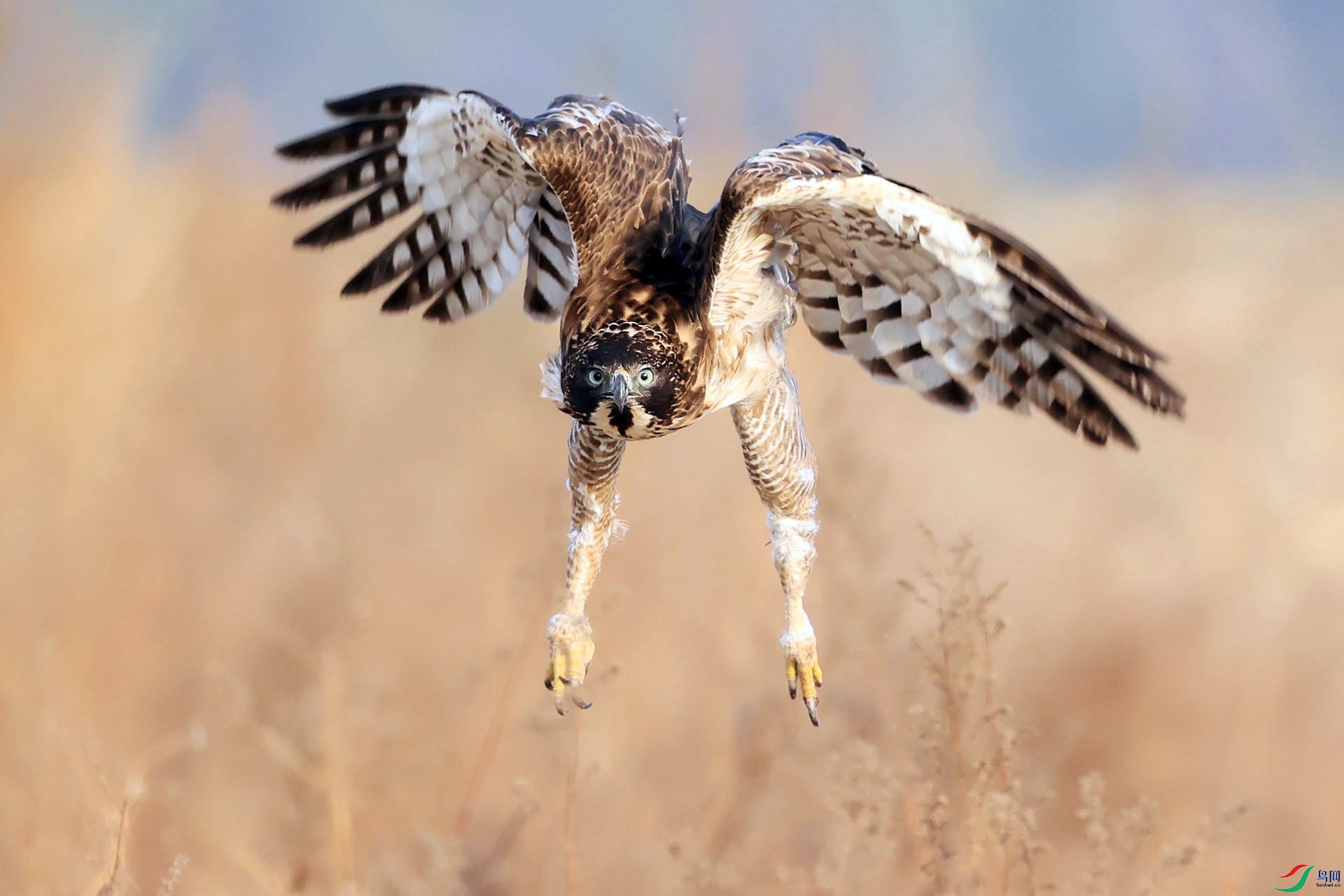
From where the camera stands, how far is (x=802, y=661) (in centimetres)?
247

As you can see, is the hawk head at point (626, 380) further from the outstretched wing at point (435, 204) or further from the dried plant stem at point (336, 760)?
the dried plant stem at point (336, 760)

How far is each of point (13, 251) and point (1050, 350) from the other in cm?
399

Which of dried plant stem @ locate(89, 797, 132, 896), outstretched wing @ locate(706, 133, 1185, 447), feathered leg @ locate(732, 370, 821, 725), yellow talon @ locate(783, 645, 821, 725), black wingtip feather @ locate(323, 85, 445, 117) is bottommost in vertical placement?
dried plant stem @ locate(89, 797, 132, 896)

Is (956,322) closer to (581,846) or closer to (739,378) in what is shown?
(739,378)

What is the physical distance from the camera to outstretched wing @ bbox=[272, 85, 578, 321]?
243cm

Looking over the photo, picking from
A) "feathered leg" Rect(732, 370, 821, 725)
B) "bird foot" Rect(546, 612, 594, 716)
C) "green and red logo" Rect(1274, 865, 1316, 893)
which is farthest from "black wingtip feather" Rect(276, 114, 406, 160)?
"green and red logo" Rect(1274, 865, 1316, 893)

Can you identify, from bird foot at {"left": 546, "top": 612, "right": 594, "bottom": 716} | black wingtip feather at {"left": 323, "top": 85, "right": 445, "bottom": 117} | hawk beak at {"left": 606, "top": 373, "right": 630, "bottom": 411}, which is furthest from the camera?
bird foot at {"left": 546, "top": 612, "right": 594, "bottom": 716}

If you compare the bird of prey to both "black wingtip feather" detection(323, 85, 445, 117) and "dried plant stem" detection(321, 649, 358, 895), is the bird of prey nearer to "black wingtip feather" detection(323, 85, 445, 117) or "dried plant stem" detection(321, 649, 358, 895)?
"black wingtip feather" detection(323, 85, 445, 117)

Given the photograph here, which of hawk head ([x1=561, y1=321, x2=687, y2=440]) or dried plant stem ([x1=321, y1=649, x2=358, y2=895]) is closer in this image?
hawk head ([x1=561, y1=321, x2=687, y2=440])

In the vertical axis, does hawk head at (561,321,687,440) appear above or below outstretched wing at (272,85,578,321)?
below

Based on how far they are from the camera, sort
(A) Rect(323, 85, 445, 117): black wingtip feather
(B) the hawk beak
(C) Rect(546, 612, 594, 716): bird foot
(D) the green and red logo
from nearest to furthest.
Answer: (B) the hawk beak → (A) Rect(323, 85, 445, 117): black wingtip feather → (C) Rect(546, 612, 594, 716): bird foot → (D) the green and red logo

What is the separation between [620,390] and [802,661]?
0.94 metres

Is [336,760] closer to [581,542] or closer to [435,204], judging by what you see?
[581,542]

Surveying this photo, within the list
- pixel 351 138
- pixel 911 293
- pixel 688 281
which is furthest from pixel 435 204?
pixel 911 293
